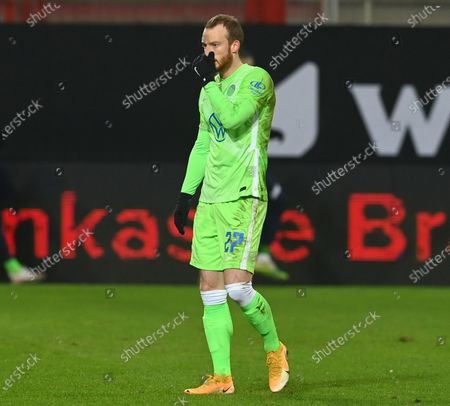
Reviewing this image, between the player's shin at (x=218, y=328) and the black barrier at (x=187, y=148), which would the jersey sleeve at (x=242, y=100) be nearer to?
the player's shin at (x=218, y=328)

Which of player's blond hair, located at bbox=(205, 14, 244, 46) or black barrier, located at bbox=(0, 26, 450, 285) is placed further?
black barrier, located at bbox=(0, 26, 450, 285)

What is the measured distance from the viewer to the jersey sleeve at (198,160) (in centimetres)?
Answer: 752

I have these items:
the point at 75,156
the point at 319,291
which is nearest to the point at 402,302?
the point at 319,291

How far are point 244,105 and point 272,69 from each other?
7.71 metres

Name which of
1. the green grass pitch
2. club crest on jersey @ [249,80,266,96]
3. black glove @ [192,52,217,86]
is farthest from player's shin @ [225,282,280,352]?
black glove @ [192,52,217,86]

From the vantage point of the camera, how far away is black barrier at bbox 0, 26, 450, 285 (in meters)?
14.7

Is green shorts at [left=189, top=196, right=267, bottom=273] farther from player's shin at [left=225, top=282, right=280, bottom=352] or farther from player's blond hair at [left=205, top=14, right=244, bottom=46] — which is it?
player's blond hair at [left=205, top=14, right=244, bottom=46]

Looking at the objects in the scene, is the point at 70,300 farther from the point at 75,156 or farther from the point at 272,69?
the point at 272,69

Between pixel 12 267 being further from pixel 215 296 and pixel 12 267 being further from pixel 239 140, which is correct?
pixel 239 140

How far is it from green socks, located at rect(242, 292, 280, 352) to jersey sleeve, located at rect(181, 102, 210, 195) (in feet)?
2.56

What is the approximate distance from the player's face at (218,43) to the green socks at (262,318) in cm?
136

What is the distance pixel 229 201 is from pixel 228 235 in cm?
20

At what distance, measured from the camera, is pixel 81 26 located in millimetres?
14859

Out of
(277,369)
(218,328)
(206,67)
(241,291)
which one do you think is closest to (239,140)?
(206,67)
